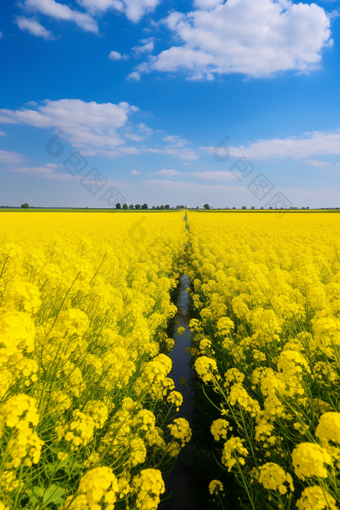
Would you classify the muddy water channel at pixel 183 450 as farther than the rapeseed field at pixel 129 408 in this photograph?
Yes

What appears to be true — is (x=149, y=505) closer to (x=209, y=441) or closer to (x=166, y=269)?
(x=209, y=441)

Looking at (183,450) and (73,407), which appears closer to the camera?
(73,407)

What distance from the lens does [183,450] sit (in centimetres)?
368

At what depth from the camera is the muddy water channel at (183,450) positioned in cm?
306

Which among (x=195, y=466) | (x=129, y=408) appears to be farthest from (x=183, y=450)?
(x=129, y=408)

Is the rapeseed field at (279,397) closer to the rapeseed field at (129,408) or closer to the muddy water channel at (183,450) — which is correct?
the rapeseed field at (129,408)

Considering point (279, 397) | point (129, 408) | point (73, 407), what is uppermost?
point (279, 397)

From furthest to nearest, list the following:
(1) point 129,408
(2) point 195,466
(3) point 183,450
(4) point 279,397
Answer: (3) point 183,450 < (2) point 195,466 < (1) point 129,408 < (4) point 279,397

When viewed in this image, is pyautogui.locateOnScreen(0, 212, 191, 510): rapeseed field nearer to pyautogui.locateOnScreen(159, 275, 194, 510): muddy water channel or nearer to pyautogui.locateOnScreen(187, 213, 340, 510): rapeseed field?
pyautogui.locateOnScreen(159, 275, 194, 510): muddy water channel

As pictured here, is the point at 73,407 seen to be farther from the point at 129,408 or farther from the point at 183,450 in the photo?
the point at 183,450

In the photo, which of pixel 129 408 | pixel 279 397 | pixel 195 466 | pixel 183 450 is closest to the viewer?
pixel 279 397

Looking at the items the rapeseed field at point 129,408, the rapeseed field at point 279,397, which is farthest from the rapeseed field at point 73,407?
the rapeseed field at point 279,397

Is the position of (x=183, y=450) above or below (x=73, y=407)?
below

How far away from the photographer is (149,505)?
6.86 feet
